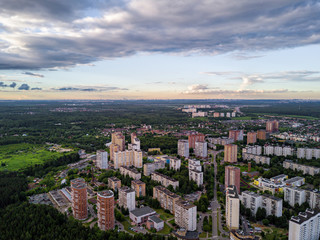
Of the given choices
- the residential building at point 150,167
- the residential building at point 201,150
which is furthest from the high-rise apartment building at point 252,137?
the residential building at point 150,167

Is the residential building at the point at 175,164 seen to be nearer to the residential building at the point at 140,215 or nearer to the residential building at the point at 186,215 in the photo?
the residential building at the point at 140,215

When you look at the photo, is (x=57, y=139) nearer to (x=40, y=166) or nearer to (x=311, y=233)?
(x=40, y=166)

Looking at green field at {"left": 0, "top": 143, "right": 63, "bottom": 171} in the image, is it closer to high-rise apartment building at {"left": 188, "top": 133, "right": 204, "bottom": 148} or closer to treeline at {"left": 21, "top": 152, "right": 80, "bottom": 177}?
treeline at {"left": 21, "top": 152, "right": 80, "bottom": 177}

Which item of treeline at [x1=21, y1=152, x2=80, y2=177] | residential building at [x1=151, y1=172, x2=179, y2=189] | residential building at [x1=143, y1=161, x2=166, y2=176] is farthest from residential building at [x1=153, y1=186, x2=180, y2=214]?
treeline at [x1=21, y1=152, x2=80, y2=177]

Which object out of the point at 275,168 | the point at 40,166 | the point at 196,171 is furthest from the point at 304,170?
the point at 40,166

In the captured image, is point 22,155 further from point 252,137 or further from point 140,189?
point 252,137

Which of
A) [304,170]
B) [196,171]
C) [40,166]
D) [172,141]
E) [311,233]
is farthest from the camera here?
[172,141]
